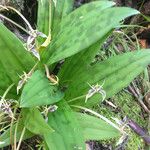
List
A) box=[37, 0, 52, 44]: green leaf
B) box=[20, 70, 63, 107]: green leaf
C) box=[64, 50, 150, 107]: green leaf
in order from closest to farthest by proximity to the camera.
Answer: box=[20, 70, 63, 107]: green leaf < box=[64, 50, 150, 107]: green leaf < box=[37, 0, 52, 44]: green leaf

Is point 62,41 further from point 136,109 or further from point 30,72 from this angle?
point 136,109

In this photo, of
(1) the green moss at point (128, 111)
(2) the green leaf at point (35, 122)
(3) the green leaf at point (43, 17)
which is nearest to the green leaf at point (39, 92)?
(2) the green leaf at point (35, 122)

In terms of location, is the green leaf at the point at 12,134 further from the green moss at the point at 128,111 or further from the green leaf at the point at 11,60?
the green moss at the point at 128,111

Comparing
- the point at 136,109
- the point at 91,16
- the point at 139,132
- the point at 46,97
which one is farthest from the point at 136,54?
the point at 136,109

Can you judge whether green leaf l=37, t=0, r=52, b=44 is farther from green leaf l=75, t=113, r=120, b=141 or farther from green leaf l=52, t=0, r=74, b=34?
green leaf l=75, t=113, r=120, b=141

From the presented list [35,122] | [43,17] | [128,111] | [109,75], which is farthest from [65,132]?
[128,111]

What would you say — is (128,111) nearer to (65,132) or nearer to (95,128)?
(95,128)

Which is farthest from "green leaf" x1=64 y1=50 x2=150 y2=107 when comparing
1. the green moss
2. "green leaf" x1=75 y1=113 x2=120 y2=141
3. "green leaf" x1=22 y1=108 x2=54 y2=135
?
the green moss
